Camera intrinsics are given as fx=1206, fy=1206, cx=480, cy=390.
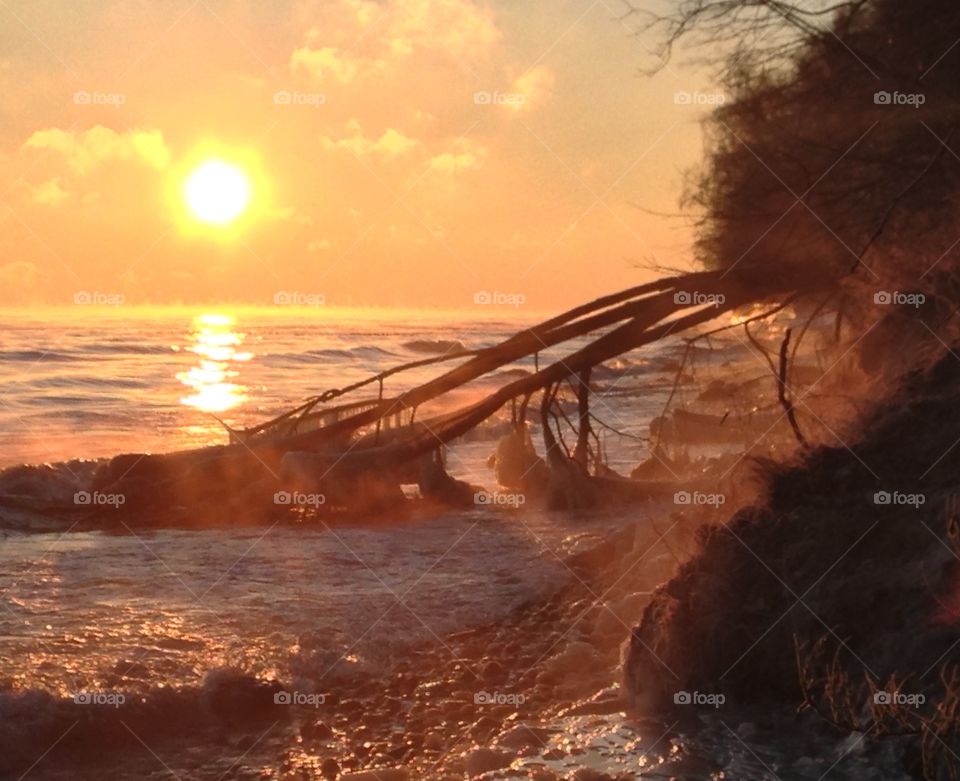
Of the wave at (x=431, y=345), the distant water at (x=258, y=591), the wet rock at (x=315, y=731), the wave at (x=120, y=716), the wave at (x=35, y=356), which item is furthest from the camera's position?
the wave at (x=431, y=345)

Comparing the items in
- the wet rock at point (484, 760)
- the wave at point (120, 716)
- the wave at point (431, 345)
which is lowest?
the wave at point (120, 716)

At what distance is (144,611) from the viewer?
7.88m

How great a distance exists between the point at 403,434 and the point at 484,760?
6570 mm

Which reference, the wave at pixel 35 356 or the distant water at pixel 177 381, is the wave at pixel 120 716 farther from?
the wave at pixel 35 356

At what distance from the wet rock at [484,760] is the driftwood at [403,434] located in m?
4.62

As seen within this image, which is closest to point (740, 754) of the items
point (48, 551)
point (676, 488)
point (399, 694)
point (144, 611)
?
point (399, 694)

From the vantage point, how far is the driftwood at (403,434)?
34.0 ft

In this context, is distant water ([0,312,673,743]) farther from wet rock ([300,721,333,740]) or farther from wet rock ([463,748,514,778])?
wet rock ([463,748,514,778])

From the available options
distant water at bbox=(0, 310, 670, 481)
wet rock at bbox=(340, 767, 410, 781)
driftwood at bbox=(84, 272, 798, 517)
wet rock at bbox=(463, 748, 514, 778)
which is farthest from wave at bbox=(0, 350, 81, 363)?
wet rock at bbox=(463, 748, 514, 778)

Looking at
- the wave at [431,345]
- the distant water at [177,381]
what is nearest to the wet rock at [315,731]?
the distant water at [177,381]

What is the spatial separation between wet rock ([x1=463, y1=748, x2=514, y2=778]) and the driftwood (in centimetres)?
462

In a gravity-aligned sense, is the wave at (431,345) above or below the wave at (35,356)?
above

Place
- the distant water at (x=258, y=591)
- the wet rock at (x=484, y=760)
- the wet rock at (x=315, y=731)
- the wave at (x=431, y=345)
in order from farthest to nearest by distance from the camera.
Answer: the wave at (x=431, y=345), the distant water at (x=258, y=591), the wet rock at (x=315, y=731), the wet rock at (x=484, y=760)

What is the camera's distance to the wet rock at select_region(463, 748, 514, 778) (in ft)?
17.0
